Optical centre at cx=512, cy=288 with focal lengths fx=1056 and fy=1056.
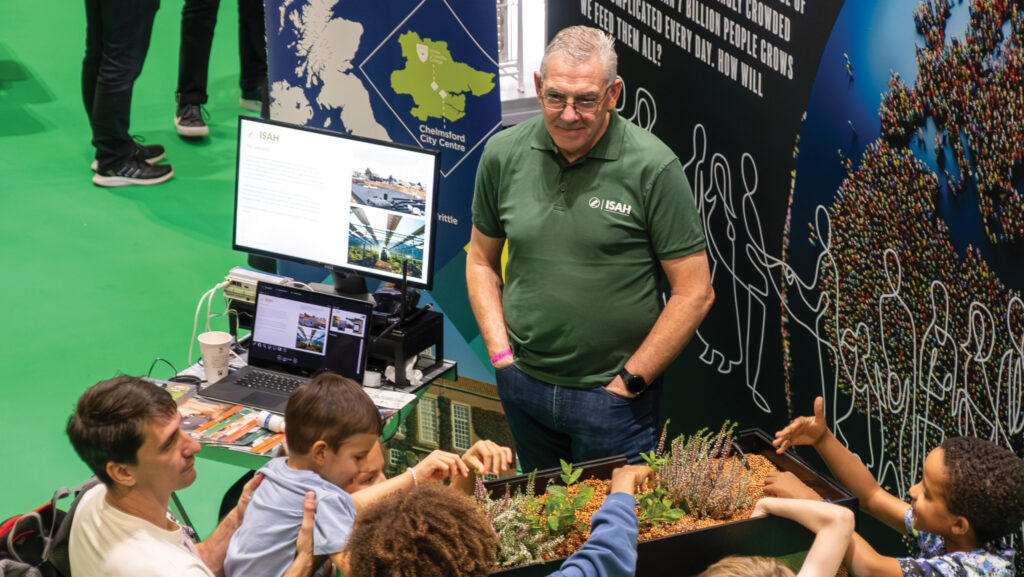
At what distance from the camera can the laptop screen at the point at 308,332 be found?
3.35m

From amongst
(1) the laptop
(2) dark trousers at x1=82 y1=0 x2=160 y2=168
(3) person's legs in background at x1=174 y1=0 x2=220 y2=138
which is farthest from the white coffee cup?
(3) person's legs in background at x1=174 y1=0 x2=220 y2=138

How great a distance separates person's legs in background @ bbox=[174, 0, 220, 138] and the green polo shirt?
4.64 metres

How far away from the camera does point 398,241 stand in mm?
3525

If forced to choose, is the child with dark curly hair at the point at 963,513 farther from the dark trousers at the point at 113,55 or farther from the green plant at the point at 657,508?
the dark trousers at the point at 113,55

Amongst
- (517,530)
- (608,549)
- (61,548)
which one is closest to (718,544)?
(608,549)

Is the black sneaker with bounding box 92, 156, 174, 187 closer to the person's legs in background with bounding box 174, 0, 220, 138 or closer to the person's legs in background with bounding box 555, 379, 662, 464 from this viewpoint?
the person's legs in background with bounding box 174, 0, 220, 138

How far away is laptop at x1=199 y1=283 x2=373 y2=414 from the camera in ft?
11.0

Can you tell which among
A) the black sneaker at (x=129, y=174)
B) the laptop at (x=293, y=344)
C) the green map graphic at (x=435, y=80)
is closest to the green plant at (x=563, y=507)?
the laptop at (x=293, y=344)

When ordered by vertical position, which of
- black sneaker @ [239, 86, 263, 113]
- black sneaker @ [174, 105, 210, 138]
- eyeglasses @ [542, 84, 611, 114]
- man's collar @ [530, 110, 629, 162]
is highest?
eyeglasses @ [542, 84, 611, 114]

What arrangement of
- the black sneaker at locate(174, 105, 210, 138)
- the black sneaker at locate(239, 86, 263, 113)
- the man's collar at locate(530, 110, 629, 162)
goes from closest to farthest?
the man's collar at locate(530, 110, 629, 162) < the black sneaker at locate(174, 105, 210, 138) < the black sneaker at locate(239, 86, 263, 113)

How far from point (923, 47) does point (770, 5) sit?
576 millimetres

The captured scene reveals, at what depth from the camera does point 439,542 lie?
1.67 m

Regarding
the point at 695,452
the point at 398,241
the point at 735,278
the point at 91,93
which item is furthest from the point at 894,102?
the point at 91,93

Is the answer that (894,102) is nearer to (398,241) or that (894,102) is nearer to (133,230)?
(398,241)
